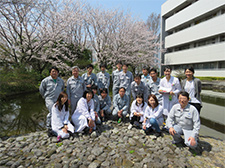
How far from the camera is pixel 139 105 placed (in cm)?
393

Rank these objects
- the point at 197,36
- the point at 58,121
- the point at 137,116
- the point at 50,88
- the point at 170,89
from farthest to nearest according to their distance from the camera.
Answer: the point at 197,36
the point at 137,116
the point at 170,89
the point at 50,88
the point at 58,121

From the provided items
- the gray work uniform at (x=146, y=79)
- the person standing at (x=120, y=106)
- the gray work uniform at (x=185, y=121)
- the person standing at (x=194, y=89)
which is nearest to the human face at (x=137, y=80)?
the gray work uniform at (x=146, y=79)

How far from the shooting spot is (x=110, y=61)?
15070 millimetres

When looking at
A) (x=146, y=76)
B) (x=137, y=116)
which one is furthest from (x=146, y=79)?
(x=137, y=116)

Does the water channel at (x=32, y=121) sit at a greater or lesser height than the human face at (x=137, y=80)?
lesser

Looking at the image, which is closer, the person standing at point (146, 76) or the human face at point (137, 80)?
the human face at point (137, 80)

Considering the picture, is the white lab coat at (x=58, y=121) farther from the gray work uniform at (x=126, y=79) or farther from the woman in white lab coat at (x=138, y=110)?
the gray work uniform at (x=126, y=79)

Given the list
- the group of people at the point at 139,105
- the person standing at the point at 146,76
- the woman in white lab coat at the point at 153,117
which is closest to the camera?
the group of people at the point at 139,105

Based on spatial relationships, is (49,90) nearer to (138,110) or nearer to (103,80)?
(103,80)

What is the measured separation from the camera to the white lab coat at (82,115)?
345 centimetres

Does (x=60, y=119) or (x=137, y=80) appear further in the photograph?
(x=137, y=80)

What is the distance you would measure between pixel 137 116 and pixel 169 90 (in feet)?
3.82

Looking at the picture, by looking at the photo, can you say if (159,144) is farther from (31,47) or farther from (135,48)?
(135,48)

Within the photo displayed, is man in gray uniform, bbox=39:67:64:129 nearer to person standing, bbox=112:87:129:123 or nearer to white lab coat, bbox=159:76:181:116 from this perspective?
person standing, bbox=112:87:129:123
